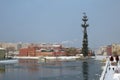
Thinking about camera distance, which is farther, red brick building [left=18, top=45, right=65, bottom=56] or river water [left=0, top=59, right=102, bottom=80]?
red brick building [left=18, top=45, right=65, bottom=56]

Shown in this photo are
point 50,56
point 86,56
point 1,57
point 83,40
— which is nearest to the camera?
point 1,57

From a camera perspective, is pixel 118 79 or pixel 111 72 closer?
pixel 118 79

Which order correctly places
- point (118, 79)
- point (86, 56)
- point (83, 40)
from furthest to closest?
point (86, 56) → point (83, 40) → point (118, 79)

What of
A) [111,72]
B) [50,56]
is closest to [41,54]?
[50,56]

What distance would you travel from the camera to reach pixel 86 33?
128500mm

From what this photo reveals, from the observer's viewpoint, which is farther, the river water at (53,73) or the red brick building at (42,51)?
the red brick building at (42,51)

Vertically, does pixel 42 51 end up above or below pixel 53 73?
above

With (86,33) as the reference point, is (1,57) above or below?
below

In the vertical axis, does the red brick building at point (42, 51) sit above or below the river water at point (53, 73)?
above

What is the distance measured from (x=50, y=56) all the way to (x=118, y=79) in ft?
495

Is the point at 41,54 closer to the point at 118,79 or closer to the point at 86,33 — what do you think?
the point at 86,33

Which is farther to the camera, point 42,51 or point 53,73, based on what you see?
→ point 42,51

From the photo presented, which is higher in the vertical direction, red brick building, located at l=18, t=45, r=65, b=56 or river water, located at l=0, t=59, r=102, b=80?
red brick building, located at l=18, t=45, r=65, b=56

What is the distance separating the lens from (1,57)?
370 ft
